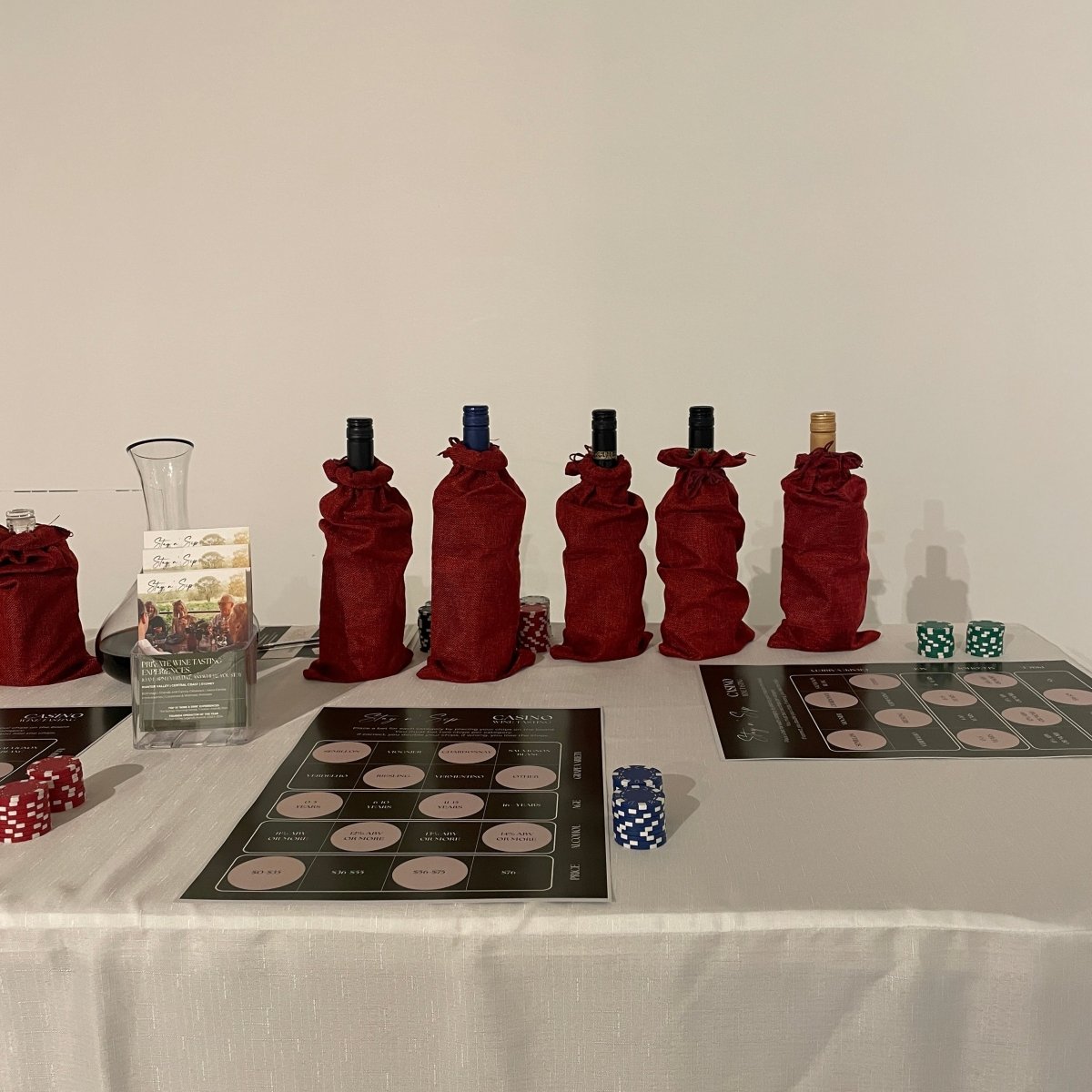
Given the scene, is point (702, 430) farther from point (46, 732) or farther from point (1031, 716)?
point (46, 732)

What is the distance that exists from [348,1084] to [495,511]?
0.70 m

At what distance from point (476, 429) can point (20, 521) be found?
583 millimetres

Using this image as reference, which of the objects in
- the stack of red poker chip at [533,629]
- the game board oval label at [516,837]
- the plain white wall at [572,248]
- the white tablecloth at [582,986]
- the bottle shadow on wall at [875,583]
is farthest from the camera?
the bottle shadow on wall at [875,583]

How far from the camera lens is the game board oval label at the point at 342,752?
1.15 metres

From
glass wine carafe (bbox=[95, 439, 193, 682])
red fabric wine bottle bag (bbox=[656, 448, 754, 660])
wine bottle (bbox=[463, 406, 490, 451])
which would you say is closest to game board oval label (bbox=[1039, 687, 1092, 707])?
red fabric wine bottle bag (bbox=[656, 448, 754, 660])

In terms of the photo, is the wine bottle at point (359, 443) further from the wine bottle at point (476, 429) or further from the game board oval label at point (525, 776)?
the game board oval label at point (525, 776)

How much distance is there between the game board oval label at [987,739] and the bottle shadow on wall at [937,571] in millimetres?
1595

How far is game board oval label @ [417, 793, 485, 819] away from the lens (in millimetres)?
1008

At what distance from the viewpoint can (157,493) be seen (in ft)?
4.46

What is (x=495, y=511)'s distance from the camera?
138 cm

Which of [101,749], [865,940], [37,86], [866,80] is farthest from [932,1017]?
[37,86]

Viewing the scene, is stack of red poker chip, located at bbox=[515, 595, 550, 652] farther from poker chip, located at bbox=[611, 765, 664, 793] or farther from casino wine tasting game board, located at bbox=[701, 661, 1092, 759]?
poker chip, located at bbox=[611, 765, 664, 793]

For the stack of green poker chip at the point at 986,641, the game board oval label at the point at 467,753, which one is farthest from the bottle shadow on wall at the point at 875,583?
the game board oval label at the point at 467,753

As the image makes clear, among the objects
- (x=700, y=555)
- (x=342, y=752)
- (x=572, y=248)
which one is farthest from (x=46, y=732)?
(x=572, y=248)
